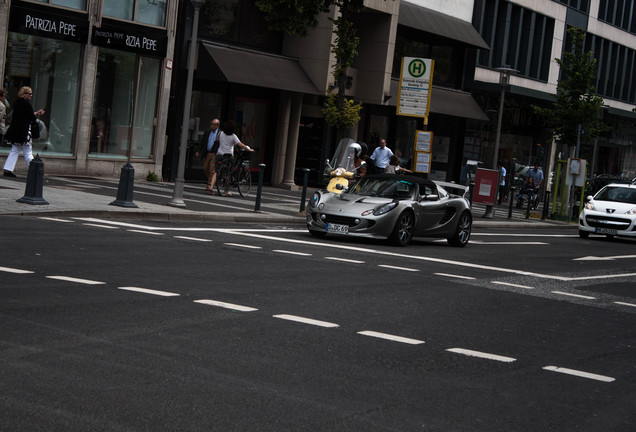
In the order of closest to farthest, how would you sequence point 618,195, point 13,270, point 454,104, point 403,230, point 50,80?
point 13,270
point 403,230
point 50,80
point 618,195
point 454,104

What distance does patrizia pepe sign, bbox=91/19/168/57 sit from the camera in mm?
25312

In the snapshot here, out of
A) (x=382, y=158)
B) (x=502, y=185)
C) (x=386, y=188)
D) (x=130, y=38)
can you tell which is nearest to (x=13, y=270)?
(x=386, y=188)

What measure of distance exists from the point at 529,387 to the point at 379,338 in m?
1.64

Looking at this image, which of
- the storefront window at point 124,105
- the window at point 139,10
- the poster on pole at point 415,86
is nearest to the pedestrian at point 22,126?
the storefront window at point 124,105

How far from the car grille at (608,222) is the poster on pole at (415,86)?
5.09 metres

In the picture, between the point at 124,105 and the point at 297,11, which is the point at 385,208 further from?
the point at 124,105

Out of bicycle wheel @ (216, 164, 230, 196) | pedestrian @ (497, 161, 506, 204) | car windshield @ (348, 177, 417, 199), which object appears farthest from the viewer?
pedestrian @ (497, 161, 506, 204)

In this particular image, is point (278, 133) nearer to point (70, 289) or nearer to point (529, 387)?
point (70, 289)

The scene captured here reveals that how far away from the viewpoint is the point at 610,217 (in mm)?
25844

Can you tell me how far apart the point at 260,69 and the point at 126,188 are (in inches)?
507

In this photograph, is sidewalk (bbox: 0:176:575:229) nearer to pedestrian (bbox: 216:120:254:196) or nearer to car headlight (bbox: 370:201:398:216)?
pedestrian (bbox: 216:120:254:196)

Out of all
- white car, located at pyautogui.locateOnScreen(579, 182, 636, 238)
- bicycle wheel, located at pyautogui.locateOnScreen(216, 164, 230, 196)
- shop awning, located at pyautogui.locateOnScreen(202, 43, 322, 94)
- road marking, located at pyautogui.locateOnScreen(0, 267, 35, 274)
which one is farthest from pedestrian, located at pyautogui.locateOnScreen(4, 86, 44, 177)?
white car, located at pyautogui.locateOnScreen(579, 182, 636, 238)

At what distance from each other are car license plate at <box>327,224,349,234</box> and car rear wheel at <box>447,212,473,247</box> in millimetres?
2913

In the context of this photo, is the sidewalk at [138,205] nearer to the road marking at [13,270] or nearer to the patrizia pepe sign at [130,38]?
the patrizia pepe sign at [130,38]
